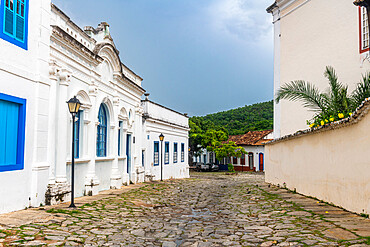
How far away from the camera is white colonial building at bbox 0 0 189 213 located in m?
7.18

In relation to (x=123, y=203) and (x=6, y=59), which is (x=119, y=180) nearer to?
(x=123, y=203)

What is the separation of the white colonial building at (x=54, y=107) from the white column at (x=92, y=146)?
0.03 metres

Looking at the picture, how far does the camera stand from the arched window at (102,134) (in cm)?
1229

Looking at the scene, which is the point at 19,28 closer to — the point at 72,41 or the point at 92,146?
the point at 72,41

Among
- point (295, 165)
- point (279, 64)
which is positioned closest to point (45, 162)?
point (295, 165)

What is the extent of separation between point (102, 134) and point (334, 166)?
7912 mm

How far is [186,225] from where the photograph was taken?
23.0ft

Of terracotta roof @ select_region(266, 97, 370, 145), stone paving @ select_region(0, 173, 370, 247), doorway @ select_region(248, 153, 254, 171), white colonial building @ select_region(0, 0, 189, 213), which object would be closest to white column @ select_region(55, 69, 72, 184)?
white colonial building @ select_region(0, 0, 189, 213)

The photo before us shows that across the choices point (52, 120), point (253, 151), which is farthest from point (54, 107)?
point (253, 151)

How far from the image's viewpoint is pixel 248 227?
6656 millimetres

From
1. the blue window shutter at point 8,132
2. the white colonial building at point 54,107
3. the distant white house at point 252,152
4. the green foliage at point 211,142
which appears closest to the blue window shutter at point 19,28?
the white colonial building at point 54,107

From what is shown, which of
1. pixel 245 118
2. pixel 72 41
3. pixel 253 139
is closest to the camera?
pixel 72 41

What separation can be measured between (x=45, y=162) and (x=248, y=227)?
498cm

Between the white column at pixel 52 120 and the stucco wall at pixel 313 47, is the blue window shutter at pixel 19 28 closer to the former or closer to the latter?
the white column at pixel 52 120
